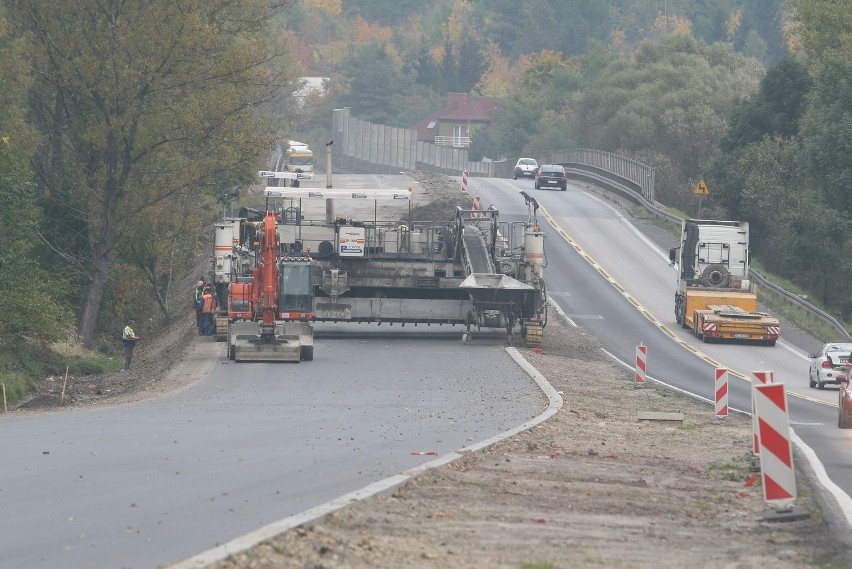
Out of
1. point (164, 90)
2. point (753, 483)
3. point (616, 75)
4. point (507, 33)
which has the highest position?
point (507, 33)

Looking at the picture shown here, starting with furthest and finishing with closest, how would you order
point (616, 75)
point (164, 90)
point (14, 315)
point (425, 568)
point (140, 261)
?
point (616, 75), point (140, 261), point (164, 90), point (14, 315), point (425, 568)

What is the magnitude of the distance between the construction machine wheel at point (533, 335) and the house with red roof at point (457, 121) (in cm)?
11040

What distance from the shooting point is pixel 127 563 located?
9734 mm

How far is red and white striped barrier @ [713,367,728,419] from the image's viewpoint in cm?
2477

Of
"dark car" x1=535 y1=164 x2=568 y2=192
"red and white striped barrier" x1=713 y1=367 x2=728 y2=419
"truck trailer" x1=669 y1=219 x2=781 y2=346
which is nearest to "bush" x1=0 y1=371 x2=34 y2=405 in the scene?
"red and white striped barrier" x1=713 y1=367 x2=728 y2=419

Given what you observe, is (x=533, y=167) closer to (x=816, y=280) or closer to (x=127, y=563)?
(x=816, y=280)

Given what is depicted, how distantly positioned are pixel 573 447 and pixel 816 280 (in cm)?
4637

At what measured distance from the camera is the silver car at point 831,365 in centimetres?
3288

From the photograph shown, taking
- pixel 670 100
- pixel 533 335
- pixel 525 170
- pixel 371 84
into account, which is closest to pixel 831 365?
pixel 533 335

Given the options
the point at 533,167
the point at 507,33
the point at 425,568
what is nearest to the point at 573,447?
the point at 425,568

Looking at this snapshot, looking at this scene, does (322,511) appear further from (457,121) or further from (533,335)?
(457,121)

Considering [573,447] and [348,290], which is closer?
[573,447]

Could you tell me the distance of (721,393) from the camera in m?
24.9

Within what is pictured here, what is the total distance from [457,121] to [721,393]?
125249 millimetres
